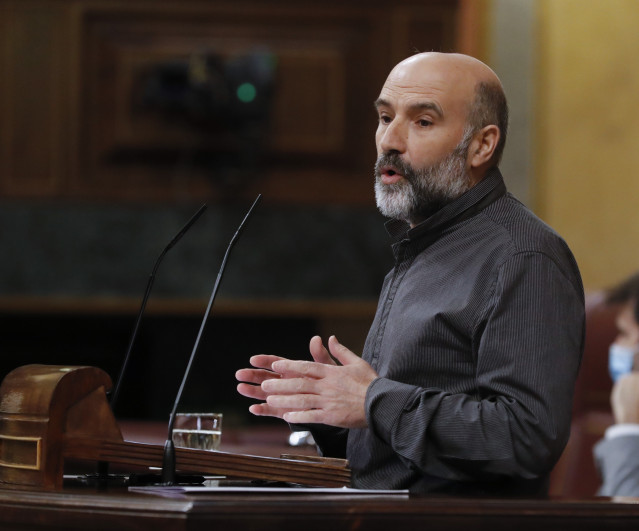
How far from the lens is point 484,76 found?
1.51m

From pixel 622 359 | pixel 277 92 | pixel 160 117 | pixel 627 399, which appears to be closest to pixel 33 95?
pixel 160 117

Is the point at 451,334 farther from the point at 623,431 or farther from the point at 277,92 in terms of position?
the point at 277,92

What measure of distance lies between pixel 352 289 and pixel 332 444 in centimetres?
333

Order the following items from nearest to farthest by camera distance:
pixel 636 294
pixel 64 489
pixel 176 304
Result: 1. pixel 64 489
2. pixel 636 294
3. pixel 176 304

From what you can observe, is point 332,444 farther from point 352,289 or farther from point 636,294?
point 352,289

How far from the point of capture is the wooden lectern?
3.99 feet

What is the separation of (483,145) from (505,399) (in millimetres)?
405

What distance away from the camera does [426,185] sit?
4.94 feet

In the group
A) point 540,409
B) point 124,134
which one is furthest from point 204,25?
point 540,409

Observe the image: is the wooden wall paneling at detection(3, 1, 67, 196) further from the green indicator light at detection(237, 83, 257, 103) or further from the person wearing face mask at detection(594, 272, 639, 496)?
the person wearing face mask at detection(594, 272, 639, 496)

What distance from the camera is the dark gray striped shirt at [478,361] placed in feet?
4.11

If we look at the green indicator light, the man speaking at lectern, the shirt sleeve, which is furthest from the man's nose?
the green indicator light

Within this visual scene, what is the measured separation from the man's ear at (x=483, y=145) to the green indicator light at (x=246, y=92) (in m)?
3.36

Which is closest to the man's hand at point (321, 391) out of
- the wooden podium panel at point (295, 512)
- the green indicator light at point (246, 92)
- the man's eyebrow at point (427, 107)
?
the wooden podium panel at point (295, 512)
